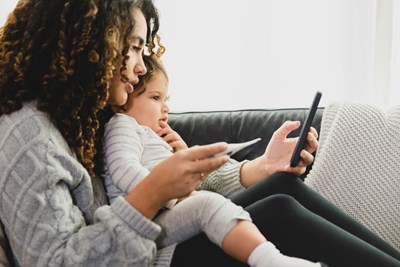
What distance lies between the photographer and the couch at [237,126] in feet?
6.10

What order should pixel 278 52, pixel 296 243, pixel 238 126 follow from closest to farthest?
pixel 296 243
pixel 238 126
pixel 278 52

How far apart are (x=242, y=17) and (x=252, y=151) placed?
72 centimetres

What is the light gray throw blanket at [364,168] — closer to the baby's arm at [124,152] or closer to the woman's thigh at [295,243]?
the woman's thigh at [295,243]

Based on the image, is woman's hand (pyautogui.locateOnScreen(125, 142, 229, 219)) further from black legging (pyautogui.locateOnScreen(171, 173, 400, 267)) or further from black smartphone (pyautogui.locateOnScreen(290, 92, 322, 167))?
black smartphone (pyautogui.locateOnScreen(290, 92, 322, 167))

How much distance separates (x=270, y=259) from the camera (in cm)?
100

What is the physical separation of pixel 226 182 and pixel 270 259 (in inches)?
25.6

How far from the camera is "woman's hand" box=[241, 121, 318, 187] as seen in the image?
1436 mm

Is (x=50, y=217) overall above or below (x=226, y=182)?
above

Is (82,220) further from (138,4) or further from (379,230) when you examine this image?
(379,230)

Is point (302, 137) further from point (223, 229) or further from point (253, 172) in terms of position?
point (223, 229)

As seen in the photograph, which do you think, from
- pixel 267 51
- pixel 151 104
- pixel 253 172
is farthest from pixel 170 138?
pixel 267 51

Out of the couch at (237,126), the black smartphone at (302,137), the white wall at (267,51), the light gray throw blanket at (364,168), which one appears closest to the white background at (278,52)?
the white wall at (267,51)

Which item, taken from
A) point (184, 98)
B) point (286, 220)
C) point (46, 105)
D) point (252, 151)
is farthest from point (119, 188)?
point (184, 98)

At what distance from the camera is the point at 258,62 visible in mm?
2352
